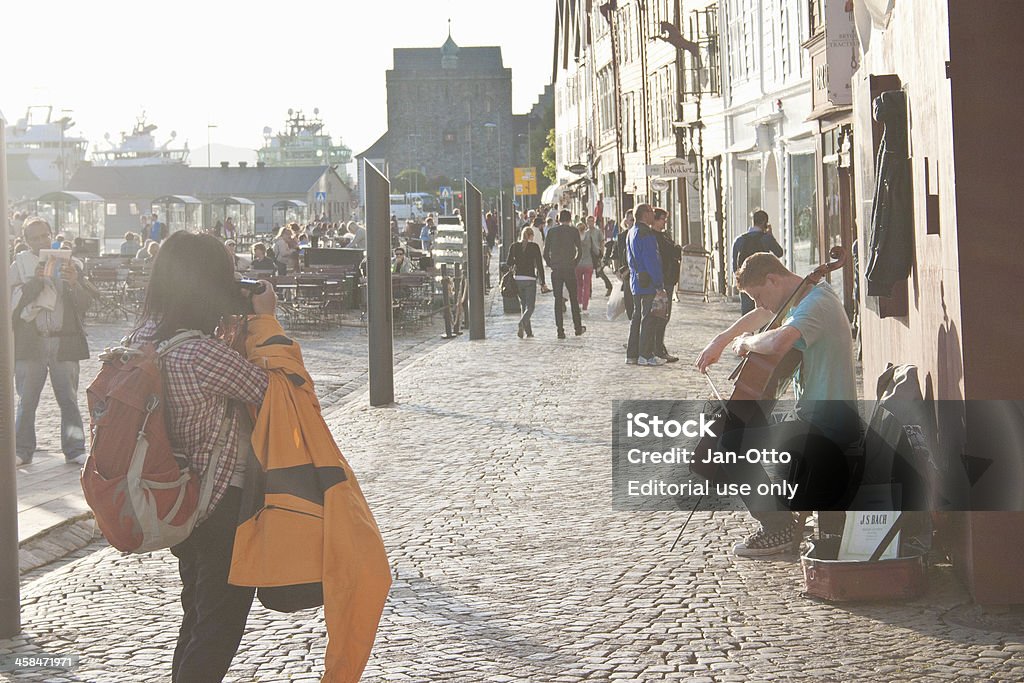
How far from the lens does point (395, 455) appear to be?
11.4m

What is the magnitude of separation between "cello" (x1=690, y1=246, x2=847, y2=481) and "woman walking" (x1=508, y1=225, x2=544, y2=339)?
599 inches

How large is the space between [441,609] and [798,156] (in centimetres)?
2062

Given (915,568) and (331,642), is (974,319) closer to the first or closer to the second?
(915,568)

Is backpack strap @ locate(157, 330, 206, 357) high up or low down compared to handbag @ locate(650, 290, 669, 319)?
down

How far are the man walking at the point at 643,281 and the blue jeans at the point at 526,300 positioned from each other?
475 cm

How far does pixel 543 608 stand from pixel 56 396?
6060 millimetres

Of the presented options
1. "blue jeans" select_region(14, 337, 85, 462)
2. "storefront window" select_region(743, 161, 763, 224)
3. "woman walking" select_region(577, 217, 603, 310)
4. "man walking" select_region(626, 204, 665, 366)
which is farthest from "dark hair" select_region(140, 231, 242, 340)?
"storefront window" select_region(743, 161, 763, 224)

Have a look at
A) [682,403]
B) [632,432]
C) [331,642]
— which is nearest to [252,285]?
[331,642]

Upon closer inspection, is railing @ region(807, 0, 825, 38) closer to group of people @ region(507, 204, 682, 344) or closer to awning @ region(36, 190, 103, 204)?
group of people @ region(507, 204, 682, 344)

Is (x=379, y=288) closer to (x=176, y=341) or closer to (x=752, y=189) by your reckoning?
(x=176, y=341)

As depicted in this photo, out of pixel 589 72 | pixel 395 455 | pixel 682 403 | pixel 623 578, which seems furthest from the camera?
pixel 589 72

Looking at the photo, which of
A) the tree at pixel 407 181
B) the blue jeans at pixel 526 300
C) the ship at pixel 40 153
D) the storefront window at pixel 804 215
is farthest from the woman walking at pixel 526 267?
the ship at pixel 40 153

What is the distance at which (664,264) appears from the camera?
1847cm

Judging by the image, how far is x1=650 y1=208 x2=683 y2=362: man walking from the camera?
698 inches
